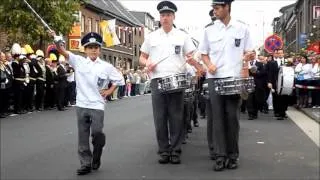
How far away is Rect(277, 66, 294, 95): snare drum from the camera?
620 inches

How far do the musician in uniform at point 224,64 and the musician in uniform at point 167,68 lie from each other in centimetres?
56

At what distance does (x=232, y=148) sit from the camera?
7.89 metres

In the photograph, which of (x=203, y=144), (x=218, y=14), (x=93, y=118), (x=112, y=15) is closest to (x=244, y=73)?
(x=218, y=14)

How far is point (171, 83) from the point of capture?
8117mm

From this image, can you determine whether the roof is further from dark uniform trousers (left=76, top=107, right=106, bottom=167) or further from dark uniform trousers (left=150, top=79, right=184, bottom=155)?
dark uniform trousers (left=76, top=107, right=106, bottom=167)

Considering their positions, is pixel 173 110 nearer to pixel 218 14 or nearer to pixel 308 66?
pixel 218 14

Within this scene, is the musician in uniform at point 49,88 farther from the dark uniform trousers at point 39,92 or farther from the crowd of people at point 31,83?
the dark uniform trousers at point 39,92

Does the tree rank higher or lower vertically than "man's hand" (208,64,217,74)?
higher

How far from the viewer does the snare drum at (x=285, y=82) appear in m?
15.8

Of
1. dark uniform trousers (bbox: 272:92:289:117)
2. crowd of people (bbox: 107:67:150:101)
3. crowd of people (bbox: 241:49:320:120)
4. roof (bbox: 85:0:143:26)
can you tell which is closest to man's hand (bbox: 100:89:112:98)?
crowd of people (bbox: 241:49:320:120)

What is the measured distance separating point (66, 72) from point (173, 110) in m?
14.5

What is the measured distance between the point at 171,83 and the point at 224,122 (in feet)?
2.94

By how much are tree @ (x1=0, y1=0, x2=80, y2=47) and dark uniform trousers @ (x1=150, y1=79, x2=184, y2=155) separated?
19563mm

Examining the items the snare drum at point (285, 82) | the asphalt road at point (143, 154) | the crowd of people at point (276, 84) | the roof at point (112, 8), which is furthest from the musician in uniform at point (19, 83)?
the roof at point (112, 8)
